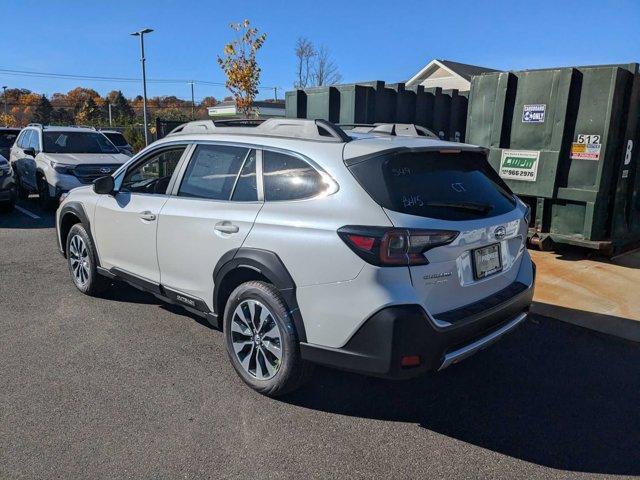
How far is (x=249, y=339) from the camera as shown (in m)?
3.47

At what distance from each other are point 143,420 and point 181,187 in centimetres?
178

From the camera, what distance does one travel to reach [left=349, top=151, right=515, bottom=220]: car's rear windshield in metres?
2.92

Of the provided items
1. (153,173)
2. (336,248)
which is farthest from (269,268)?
(153,173)

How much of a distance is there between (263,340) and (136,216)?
178 centimetres

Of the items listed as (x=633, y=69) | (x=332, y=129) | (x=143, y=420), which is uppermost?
(x=633, y=69)

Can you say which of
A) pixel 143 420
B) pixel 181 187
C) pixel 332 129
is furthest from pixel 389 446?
pixel 181 187

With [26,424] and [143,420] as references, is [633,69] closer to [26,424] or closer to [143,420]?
[143,420]

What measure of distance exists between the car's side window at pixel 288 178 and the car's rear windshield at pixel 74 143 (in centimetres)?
910

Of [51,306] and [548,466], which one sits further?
[51,306]

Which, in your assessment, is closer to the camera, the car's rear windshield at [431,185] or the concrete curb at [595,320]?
the car's rear windshield at [431,185]

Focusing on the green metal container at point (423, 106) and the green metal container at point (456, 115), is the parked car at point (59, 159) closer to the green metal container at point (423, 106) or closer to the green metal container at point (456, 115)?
the green metal container at point (423, 106)

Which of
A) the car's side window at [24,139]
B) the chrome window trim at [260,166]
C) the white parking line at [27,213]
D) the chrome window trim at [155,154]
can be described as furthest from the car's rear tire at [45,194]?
the chrome window trim at [260,166]

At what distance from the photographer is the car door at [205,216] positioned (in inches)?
138

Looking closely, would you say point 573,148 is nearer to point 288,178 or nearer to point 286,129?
point 286,129
